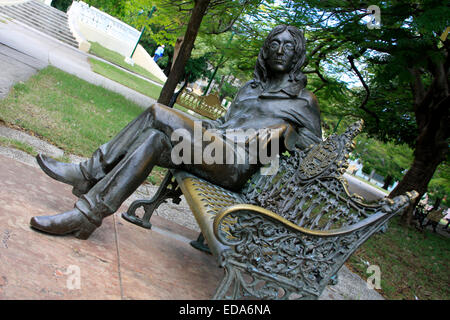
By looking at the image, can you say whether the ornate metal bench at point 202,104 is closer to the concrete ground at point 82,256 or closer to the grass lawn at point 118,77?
the grass lawn at point 118,77

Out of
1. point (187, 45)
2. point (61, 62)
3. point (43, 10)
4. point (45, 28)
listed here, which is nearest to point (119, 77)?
point (61, 62)

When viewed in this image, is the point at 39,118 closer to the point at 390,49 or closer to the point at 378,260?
the point at 390,49

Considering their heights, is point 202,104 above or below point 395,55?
below

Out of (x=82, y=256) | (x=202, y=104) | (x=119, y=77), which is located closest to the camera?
(x=82, y=256)

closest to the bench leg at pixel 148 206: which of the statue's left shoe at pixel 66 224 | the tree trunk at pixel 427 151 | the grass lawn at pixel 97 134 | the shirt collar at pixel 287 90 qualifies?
the statue's left shoe at pixel 66 224

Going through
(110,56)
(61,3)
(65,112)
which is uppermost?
(61,3)

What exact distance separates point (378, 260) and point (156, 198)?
176 inches

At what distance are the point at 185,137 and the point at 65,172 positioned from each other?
84 cm

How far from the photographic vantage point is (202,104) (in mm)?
12359

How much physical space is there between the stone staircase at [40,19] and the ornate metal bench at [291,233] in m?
21.0

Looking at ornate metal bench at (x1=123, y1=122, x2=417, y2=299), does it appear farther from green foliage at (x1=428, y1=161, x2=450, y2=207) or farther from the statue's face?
green foliage at (x1=428, y1=161, x2=450, y2=207)

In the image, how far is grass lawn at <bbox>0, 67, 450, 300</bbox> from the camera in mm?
5484

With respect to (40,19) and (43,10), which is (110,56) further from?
(43,10)

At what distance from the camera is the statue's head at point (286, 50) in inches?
141
